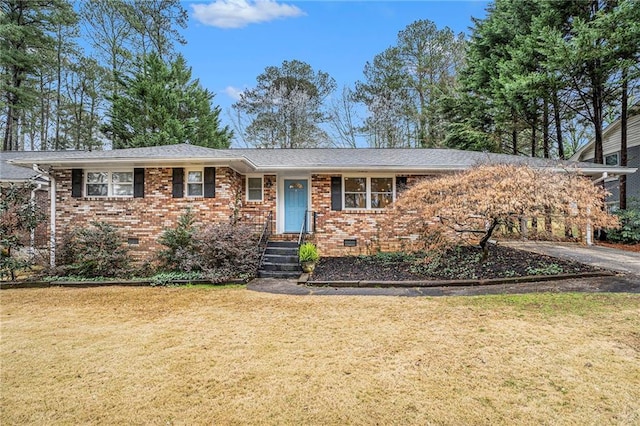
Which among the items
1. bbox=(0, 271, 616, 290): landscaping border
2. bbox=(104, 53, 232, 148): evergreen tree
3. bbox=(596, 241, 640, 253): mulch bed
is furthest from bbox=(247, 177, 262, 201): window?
bbox=(596, 241, 640, 253): mulch bed

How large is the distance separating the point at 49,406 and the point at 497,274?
25.9 ft

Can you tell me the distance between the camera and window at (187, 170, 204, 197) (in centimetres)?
977

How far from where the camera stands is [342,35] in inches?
632

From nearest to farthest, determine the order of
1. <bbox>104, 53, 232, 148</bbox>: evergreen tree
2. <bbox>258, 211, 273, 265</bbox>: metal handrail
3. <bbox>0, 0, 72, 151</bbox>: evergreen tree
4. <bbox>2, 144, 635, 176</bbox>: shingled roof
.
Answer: <bbox>2, 144, 635, 176</bbox>: shingled roof < <bbox>258, 211, 273, 265</bbox>: metal handrail < <bbox>0, 0, 72, 151</bbox>: evergreen tree < <bbox>104, 53, 232, 148</bbox>: evergreen tree

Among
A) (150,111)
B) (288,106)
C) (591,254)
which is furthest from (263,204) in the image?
(288,106)

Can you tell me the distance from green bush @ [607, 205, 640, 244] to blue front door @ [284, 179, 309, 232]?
11.3m

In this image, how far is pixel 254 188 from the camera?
1130 cm

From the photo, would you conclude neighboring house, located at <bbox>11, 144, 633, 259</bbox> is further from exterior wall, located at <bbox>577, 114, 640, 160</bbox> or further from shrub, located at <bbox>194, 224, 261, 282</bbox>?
exterior wall, located at <bbox>577, 114, 640, 160</bbox>

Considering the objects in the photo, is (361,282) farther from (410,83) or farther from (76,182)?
(410,83)

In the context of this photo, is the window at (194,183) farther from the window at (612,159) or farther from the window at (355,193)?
the window at (612,159)

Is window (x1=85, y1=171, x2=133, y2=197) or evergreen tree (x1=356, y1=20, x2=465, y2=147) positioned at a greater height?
evergreen tree (x1=356, y1=20, x2=465, y2=147)

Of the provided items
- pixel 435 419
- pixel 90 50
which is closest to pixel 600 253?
pixel 435 419

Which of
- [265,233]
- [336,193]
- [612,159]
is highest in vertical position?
[612,159]

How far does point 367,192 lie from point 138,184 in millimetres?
7074
